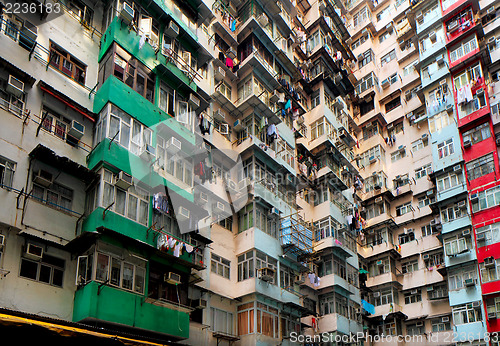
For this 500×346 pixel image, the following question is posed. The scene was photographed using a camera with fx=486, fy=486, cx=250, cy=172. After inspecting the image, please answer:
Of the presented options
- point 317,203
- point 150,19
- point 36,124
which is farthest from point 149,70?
point 317,203

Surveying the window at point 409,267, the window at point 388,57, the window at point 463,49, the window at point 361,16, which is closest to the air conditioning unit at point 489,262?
the window at point 409,267

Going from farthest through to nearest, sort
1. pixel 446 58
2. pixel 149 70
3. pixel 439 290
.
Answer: pixel 446 58 < pixel 439 290 < pixel 149 70

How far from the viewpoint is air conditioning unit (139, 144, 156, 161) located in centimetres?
1848

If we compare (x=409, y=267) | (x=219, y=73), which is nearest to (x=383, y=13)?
(x=409, y=267)

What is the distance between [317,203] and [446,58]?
1461 centimetres

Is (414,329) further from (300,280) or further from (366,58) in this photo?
(366,58)

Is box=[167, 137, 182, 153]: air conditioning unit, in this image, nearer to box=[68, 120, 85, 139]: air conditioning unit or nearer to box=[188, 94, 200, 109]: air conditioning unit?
box=[188, 94, 200, 109]: air conditioning unit

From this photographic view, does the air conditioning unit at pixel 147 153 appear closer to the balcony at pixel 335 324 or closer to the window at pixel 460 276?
the balcony at pixel 335 324

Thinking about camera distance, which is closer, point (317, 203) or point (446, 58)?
point (317, 203)

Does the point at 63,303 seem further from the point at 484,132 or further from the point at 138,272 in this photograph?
the point at 484,132

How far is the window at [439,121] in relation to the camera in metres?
32.8

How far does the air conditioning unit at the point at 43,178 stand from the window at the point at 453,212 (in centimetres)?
2383

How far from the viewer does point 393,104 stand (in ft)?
131

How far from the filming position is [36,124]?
16.6 meters
